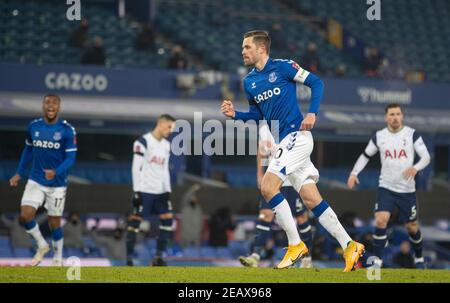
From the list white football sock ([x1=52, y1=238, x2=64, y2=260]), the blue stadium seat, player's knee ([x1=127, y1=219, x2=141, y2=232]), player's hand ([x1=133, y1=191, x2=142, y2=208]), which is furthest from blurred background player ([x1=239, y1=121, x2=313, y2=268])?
the blue stadium seat

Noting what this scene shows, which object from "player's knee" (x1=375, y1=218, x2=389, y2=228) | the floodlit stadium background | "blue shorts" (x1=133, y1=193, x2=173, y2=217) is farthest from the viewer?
the floodlit stadium background

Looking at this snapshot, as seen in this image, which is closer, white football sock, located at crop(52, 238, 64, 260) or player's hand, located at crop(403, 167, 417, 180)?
player's hand, located at crop(403, 167, 417, 180)

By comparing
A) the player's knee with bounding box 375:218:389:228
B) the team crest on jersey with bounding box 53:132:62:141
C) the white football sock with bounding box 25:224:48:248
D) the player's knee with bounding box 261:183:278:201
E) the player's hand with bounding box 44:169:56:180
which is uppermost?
the team crest on jersey with bounding box 53:132:62:141

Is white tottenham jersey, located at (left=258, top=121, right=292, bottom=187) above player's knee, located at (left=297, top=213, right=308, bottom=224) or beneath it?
above

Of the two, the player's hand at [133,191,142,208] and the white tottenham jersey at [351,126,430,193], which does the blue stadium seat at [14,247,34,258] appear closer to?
the player's hand at [133,191,142,208]

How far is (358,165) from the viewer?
15.0 meters

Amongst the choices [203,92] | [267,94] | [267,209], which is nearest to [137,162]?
[267,209]

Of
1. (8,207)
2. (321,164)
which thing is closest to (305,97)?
(321,164)

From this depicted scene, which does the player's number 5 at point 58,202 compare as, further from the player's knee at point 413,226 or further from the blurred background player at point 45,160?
the player's knee at point 413,226

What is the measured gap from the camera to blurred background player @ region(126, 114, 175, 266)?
16.5 m

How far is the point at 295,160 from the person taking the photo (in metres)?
11.3

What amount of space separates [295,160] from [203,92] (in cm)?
1588

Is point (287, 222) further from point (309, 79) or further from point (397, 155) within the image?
point (397, 155)

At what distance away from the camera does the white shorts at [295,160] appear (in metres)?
11.3
